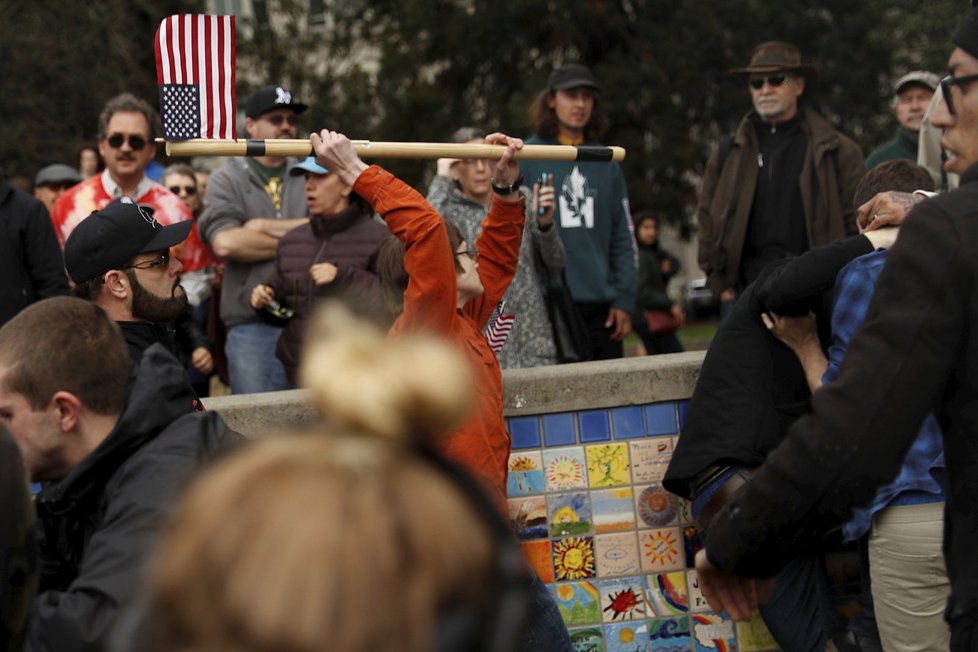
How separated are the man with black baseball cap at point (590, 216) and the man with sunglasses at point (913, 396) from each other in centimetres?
432

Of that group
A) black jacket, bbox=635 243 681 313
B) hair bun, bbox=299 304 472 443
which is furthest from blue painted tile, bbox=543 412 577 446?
black jacket, bbox=635 243 681 313

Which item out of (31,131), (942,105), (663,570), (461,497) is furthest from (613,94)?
(461,497)

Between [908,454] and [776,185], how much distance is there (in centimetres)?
325

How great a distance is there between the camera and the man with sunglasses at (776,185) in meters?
7.09

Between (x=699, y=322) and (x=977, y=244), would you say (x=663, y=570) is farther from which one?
(x=699, y=322)

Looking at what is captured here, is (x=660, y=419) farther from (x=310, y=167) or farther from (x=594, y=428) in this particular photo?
(x=310, y=167)

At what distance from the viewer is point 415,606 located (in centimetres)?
149

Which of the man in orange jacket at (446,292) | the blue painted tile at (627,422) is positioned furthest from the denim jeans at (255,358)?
the man in orange jacket at (446,292)

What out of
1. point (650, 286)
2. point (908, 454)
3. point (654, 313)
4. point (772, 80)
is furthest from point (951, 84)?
point (650, 286)

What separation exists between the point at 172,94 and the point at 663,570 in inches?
99.4

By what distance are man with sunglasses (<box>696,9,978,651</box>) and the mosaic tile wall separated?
234 cm

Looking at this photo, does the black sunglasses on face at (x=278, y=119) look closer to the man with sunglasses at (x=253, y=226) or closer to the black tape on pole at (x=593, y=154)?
the man with sunglasses at (x=253, y=226)

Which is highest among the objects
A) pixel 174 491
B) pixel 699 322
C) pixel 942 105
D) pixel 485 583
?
pixel 942 105

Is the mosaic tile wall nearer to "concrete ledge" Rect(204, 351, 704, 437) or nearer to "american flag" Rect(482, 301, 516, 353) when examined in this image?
"concrete ledge" Rect(204, 351, 704, 437)
